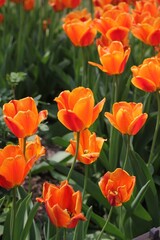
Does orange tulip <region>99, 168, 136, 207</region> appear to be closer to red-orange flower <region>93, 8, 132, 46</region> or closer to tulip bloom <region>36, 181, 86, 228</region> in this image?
tulip bloom <region>36, 181, 86, 228</region>

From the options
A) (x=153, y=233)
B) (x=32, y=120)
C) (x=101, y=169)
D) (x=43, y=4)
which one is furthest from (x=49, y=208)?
(x=43, y=4)

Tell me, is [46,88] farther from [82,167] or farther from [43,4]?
[43,4]

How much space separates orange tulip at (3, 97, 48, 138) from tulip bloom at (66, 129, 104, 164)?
0.13 meters

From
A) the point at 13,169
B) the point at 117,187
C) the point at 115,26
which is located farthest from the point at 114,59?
the point at 13,169

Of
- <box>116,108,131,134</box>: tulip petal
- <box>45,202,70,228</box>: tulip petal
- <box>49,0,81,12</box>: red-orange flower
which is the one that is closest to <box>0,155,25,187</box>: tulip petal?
<box>45,202,70,228</box>: tulip petal

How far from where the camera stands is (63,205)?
138 centimetres

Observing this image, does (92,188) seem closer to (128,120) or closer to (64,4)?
(128,120)

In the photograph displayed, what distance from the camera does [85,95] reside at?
5.30 ft

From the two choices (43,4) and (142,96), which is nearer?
(142,96)

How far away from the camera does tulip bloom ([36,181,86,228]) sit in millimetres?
1314

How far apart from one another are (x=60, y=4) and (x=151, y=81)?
1789 mm

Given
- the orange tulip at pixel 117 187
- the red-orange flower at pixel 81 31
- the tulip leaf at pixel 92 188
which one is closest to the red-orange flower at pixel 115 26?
the red-orange flower at pixel 81 31

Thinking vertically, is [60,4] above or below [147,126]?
above

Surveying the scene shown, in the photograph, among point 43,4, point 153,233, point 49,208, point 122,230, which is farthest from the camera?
point 43,4
